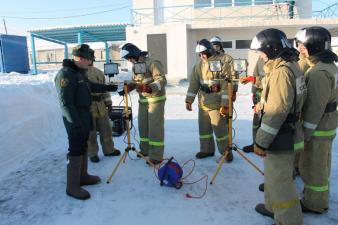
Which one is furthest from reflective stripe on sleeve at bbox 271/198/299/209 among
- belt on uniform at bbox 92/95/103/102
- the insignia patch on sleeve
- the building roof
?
the building roof

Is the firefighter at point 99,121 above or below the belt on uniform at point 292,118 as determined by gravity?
below

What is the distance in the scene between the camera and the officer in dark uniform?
12.2 ft

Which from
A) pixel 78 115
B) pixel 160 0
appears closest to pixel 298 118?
pixel 78 115

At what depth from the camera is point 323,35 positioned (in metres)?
3.10

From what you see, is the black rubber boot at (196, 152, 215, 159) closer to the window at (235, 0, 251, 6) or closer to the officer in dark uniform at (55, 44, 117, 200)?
the officer in dark uniform at (55, 44, 117, 200)

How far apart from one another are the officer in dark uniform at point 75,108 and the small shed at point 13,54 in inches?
523

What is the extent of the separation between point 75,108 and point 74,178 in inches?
35.5

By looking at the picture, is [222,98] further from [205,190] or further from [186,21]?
[186,21]

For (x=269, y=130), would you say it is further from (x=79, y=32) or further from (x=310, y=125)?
(x=79, y=32)

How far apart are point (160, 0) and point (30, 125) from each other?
15.0 meters

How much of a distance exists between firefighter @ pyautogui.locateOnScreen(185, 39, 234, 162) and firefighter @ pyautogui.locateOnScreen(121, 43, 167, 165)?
1.93 feet

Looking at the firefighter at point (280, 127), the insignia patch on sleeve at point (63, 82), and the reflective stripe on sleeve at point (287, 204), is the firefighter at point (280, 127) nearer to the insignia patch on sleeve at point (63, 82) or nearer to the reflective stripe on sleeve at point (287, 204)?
the reflective stripe on sleeve at point (287, 204)

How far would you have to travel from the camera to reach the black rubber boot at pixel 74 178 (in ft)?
12.9

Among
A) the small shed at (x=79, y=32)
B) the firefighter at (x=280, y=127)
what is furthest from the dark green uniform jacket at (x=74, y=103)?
the small shed at (x=79, y=32)
